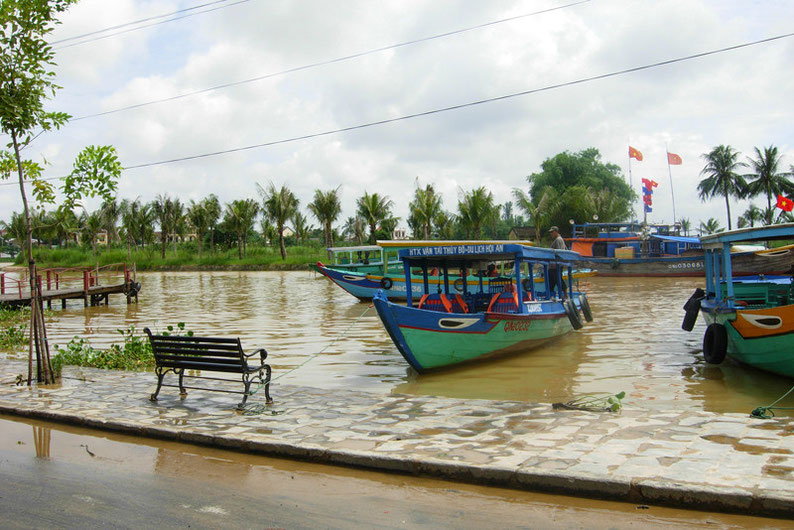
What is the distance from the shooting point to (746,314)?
10.7m

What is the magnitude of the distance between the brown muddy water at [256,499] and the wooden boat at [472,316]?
5321 mm

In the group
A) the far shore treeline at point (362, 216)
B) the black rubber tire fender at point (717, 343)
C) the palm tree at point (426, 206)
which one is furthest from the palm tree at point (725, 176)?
the black rubber tire fender at point (717, 343)

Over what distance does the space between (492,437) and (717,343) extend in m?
7.06

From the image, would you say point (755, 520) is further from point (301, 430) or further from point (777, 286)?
point (777, 286)

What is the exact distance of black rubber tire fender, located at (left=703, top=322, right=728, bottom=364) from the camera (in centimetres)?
1161

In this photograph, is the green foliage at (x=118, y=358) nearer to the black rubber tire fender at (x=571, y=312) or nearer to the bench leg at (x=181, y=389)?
the bench leg at (x=181, y=389)

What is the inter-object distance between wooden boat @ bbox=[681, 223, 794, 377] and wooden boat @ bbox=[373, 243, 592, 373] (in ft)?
9.60

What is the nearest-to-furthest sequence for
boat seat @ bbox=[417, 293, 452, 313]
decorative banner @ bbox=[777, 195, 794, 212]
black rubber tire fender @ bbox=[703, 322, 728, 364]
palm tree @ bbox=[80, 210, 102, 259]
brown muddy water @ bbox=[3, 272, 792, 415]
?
1. brown muddy water @ bbox=[3, 272, 792, 415]
2. black rubber tire fender @ bbox=[703, 322, 728, 364]
3. boat seat @ bbox=[417, 293, 452, 313]
4. decorative banner @ bbox=[777, 195, 794, 212]
5. palm tree @ bbox=[80, 210, 102, 259]

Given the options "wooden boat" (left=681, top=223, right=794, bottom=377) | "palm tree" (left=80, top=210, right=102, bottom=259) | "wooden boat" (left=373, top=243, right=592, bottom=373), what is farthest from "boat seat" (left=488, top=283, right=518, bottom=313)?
"palm tree" (left=80, top=210, right=102, bottom=259)

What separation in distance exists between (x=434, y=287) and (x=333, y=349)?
1206cm

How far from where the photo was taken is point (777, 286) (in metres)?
13.0


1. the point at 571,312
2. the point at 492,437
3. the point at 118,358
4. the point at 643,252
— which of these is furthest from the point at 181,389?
the point at 643,252

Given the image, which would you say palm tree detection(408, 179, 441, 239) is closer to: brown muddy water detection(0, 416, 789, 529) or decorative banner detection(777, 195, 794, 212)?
decorative banner detection(777, 195, 794, 212)

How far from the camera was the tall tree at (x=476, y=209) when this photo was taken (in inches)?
2024
